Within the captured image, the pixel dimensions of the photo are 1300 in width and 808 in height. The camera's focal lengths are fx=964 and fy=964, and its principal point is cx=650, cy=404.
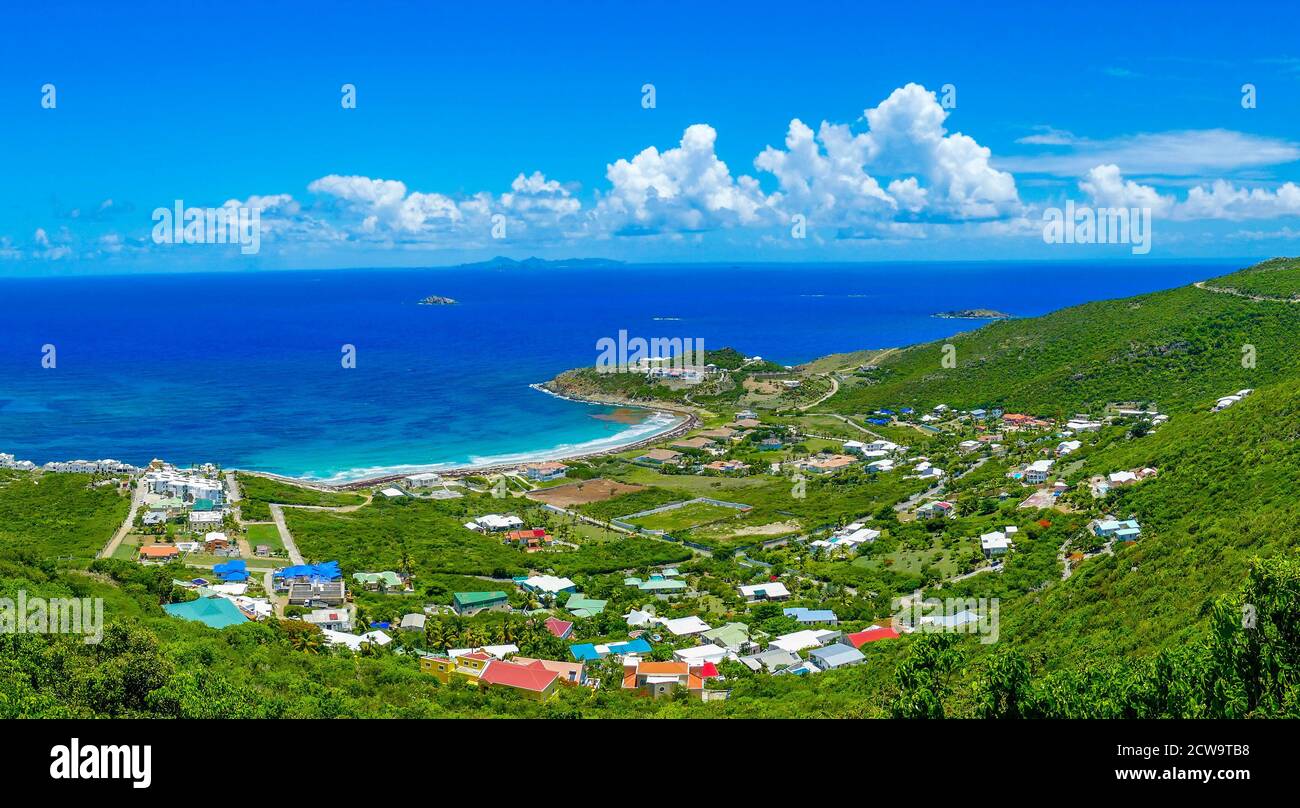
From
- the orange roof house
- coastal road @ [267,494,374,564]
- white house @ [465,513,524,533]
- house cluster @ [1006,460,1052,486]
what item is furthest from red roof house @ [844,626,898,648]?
coastal road @ [267,494,374,564]

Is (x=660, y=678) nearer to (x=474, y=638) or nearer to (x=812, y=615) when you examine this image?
(x=474, y=638)

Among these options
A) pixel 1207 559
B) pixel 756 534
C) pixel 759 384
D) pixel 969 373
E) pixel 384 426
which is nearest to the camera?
pixel 1207 559

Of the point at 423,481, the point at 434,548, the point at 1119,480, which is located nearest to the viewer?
the point at 1119,480

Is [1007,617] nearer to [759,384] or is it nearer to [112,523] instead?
[112,523]

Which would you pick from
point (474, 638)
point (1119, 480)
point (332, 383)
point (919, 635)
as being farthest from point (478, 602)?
point (332, 383)
